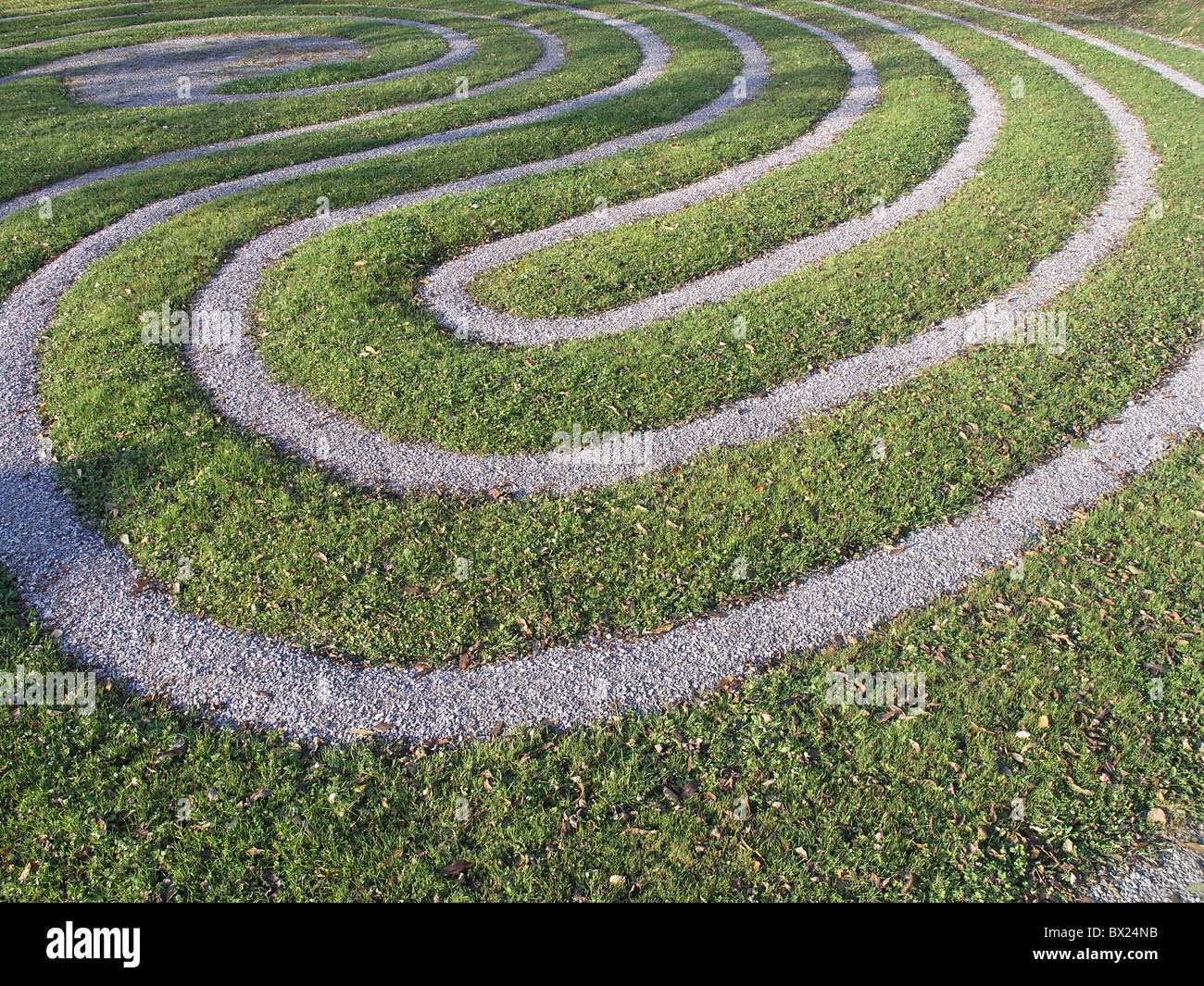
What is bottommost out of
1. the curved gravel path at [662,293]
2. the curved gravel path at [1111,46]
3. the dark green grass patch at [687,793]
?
the dark green grass patch at [687,793]

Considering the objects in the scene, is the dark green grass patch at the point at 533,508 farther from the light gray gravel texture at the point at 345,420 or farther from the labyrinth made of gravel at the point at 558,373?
the light gray gravel texture at the point at 345,420

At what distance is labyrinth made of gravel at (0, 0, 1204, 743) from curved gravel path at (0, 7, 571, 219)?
8.4 inches

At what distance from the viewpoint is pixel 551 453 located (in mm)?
10008

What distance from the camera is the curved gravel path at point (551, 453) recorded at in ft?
31.8

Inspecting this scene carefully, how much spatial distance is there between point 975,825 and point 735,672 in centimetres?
211

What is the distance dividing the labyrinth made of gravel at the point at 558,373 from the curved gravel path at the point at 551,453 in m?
0.06

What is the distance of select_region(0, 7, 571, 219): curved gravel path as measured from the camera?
17808mm

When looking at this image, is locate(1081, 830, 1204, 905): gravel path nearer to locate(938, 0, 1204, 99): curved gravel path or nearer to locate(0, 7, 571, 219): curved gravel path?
locate(0, 7, 571, 219): curved gravel path

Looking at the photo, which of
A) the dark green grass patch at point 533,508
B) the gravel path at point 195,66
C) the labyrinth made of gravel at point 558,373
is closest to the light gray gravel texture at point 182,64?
the gravel path at point 195,66

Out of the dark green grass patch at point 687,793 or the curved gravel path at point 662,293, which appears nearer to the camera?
the dark green grass patch at point 687,793

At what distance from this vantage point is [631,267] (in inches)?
557

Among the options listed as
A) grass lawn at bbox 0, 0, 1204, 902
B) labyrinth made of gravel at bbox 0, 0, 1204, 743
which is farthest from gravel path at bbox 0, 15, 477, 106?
grass lawn at bbox 0, 0, 1204, 902
